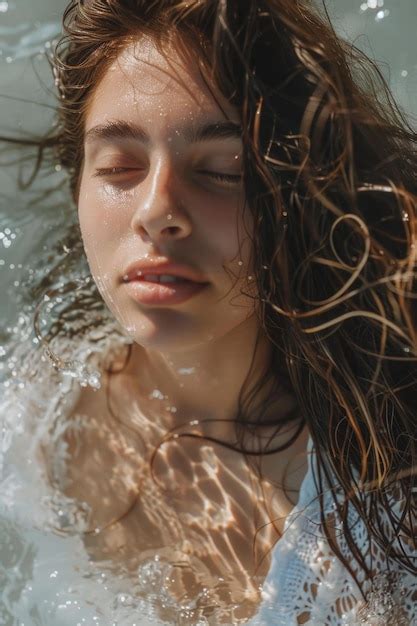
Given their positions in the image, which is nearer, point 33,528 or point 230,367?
point 230,367

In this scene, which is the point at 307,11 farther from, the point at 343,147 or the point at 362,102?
the point at 343,147

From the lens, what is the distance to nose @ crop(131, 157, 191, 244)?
49.4 inches

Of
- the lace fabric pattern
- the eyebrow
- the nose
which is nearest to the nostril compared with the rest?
the nose

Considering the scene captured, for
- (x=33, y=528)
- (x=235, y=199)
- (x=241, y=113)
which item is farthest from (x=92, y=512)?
(x=241, y=113)

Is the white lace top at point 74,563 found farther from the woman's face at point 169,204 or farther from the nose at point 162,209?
the nose at point 162,209

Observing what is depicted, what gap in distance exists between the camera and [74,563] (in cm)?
166

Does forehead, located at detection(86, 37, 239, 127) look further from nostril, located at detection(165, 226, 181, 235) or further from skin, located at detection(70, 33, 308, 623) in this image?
nostril, located at detection(165, 226, 181, 235)

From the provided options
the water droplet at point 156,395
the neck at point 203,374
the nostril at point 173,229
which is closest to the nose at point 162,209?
the nostril at point 173,229

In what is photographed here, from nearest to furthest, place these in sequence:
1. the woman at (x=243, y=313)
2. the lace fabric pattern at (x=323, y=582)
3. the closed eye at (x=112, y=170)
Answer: the woman at (x=243, y=313), the closed eye at (x=112, y=170), the lace fabric pattern at (x=323, y=582)

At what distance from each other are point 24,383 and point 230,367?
1.60ft

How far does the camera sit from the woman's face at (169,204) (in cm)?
126

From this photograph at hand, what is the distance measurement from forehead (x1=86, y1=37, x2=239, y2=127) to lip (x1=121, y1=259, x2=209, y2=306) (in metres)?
0.20

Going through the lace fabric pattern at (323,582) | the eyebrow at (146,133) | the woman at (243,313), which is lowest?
the lace fabric pattern at (323,582)

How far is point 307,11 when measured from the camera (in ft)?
4.50
